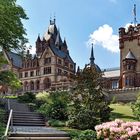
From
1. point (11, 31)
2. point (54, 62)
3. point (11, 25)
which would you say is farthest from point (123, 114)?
point (54, 62)

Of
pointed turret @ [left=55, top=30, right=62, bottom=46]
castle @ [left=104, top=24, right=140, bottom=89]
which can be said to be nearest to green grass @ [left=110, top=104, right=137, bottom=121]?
castle @ [left=104, top=24, right=140, bottom=89]

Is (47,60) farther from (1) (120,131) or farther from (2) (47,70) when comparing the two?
(1) (120,131)

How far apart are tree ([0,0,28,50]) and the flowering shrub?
14.6m

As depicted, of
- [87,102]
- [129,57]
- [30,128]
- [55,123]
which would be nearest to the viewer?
[30,128]

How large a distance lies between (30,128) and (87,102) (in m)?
5.07

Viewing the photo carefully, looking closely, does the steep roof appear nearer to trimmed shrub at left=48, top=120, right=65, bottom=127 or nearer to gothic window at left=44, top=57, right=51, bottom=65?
gothic window at left=44, top=57, right=51, bottom=65

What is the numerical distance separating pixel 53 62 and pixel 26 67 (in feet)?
27.8

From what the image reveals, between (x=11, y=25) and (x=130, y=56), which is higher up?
(x=130, y=56)

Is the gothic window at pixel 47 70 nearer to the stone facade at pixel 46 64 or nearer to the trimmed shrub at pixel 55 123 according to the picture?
the stone facade at pixel 46 64

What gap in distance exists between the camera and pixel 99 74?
27.1 metres

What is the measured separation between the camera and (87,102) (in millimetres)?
26016

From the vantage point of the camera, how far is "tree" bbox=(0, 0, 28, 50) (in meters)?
26.0

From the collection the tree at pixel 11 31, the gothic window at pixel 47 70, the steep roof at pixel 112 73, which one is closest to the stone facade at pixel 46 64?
the gothic window at pixel 47 70

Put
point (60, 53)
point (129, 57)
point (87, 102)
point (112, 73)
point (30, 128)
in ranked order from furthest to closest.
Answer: point (60, 53), point (112, 73), point (129, 57), point (87, 102), point (30, 128)
